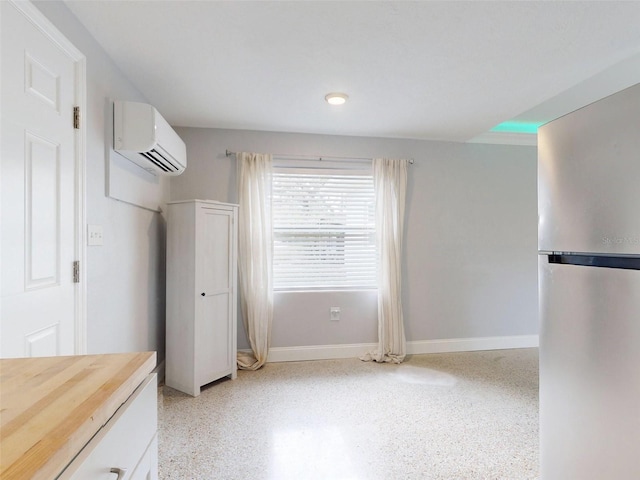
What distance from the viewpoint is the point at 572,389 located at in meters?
1.28

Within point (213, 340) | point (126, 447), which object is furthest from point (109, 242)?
point (126, 447)

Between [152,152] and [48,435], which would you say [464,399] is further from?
[152,152]

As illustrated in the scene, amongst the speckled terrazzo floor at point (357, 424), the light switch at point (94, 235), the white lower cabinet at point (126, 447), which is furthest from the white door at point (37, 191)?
the speckled terrazzo floor at point (357, 424)

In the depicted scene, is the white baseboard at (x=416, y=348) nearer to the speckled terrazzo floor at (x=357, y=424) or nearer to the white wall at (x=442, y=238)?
the white wall at (x=442, y=238)

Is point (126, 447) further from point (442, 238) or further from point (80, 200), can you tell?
point (442, 238)

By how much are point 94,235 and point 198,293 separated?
3.26 ft

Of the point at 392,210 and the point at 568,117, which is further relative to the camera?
the point at 392,210

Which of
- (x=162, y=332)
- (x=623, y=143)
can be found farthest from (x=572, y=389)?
(x=162, y=332)

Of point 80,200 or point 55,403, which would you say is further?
point 80,200

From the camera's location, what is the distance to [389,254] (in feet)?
11.4

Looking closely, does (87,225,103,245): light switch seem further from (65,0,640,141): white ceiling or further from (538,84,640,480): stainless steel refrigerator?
(538,84,640,480): stainless steel refrigerator

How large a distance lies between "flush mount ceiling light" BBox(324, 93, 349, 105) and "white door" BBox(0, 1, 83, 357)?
1.59 m

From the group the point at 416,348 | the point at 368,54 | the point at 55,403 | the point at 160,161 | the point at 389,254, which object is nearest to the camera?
the point at 55,403

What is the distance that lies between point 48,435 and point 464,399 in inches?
110
